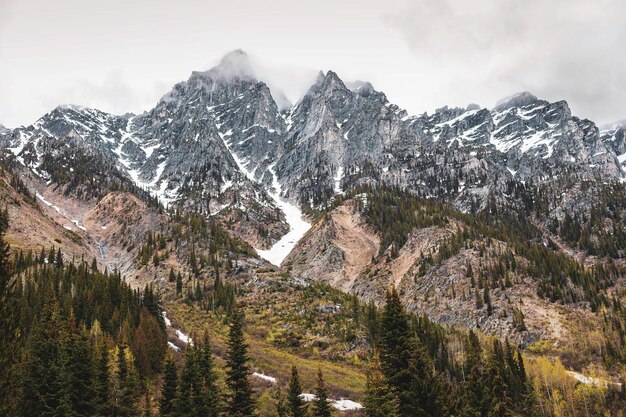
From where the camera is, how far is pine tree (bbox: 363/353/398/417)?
33.0 meters

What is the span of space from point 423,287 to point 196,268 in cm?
6937

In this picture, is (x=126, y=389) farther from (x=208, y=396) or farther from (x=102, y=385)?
(x=208, y=396)

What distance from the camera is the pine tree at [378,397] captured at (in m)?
33.0

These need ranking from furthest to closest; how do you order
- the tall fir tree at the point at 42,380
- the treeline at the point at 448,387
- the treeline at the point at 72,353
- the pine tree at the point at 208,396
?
the pine tree at the point at 208,396 → the tall fir tree at the point at 42,380 → the treeline at the point at 448,387 → the treeline at the point at 72,353

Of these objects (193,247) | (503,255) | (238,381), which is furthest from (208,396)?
(503,255)

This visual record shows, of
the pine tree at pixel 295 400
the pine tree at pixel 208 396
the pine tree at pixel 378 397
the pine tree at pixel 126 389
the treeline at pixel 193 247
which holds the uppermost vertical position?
the treeline at pixel 193 247

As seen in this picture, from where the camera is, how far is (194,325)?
96.8 m

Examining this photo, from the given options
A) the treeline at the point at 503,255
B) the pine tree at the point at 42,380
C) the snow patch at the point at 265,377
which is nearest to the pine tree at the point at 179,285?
the snow patch at the point at 265,377

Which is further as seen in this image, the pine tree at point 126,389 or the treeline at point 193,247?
the treeline at point 193,247

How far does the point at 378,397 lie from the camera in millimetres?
33500

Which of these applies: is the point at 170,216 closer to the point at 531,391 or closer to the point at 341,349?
the point at 341,349

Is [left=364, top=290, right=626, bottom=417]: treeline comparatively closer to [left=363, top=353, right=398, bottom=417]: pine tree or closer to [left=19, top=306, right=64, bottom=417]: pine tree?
[left=363, top=353, right=398, bottom=417]: pine tree

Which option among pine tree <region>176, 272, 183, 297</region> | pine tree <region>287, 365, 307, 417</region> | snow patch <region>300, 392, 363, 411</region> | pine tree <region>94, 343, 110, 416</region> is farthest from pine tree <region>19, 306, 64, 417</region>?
pine tree <region>176, 272, 183, 297</region>

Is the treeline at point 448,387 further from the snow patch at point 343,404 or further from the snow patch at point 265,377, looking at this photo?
the snow patch at point 265,377
